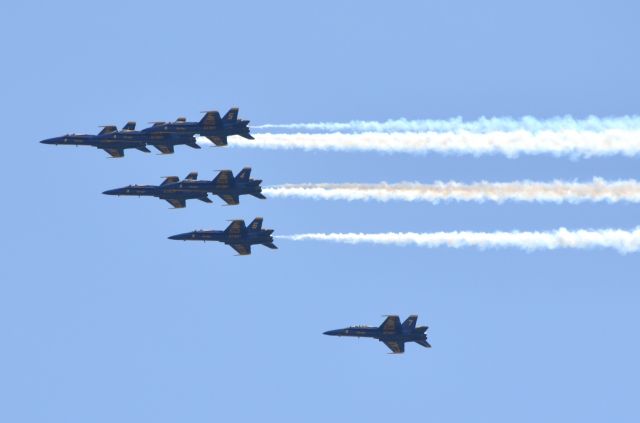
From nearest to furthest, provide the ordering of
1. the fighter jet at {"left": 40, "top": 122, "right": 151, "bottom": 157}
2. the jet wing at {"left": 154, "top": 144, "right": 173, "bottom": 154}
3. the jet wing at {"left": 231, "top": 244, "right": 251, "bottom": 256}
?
1. the jet wing at {"left": 154, "top": 144, "right": 173, "bottom": 154}
2. the jet wing at {"left": 231, "top": 244, "right": 251, "bottom": 256}
3. the fighter jet at {"left": 40, "top": 122, "right": 151, "bottom": 157}

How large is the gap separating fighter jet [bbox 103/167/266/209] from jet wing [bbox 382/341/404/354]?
1670 cm

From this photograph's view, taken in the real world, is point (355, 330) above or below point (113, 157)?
below

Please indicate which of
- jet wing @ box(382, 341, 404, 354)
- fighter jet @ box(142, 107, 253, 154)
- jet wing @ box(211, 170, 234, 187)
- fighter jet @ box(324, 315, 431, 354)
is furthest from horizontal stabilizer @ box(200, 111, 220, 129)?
jet wing @ box(382, 341, 404, 354)

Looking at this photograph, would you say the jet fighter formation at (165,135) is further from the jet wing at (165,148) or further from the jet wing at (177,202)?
the jet wing at (177,202)

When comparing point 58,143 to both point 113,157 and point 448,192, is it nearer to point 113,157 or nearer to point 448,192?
point 113,157

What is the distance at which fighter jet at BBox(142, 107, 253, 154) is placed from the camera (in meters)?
96.8

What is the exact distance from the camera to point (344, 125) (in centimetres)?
9112

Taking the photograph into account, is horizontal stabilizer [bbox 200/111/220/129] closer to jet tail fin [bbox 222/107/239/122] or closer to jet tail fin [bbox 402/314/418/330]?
jet tail fin [bbox 222/107/239/122]

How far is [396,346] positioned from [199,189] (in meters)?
21.2

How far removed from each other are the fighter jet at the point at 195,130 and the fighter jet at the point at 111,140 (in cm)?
149

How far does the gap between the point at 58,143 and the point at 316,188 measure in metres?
23.1

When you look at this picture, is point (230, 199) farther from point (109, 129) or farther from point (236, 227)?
point (109, 129)

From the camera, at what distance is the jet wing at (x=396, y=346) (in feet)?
341

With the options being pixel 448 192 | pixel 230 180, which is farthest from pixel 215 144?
pixel 448 192
